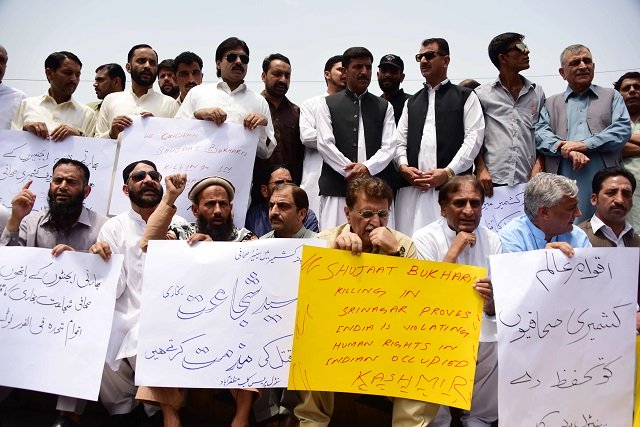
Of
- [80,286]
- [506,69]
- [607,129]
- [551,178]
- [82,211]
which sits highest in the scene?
[506,69]

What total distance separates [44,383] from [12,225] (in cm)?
136

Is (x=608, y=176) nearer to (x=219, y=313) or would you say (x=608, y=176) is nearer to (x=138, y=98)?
(x=219, y=313)

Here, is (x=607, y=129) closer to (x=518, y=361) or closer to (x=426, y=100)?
(x=426, y=100)

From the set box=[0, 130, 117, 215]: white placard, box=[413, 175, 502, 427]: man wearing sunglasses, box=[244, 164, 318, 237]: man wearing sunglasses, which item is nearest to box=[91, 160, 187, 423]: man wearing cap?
box=[0, 130, 117, 215]: white placard

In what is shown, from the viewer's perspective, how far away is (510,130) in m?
6.90

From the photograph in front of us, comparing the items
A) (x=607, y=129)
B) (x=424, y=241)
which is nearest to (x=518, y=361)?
(x=424, y=241)

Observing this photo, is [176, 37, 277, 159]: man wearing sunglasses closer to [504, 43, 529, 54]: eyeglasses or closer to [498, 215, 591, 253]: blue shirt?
[504, 43, 529, 54]: eyeglasses

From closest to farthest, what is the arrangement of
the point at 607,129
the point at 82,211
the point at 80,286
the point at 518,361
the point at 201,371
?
the point at 518,361 → the point at 201,371 → the point at 80,286 → the point at 82,211 → the point at 607,129

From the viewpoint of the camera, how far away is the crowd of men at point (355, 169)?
4.96 m

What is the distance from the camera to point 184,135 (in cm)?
670

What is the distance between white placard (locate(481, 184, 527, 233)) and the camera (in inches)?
265

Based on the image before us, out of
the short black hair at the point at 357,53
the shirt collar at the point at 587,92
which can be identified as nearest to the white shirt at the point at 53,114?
the short black hair at the point at 357,53

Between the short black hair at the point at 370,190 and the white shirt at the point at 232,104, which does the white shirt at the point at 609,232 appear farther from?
the white shirt at the point at 232,104

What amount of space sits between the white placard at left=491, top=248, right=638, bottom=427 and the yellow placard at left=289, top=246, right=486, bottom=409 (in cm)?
23
